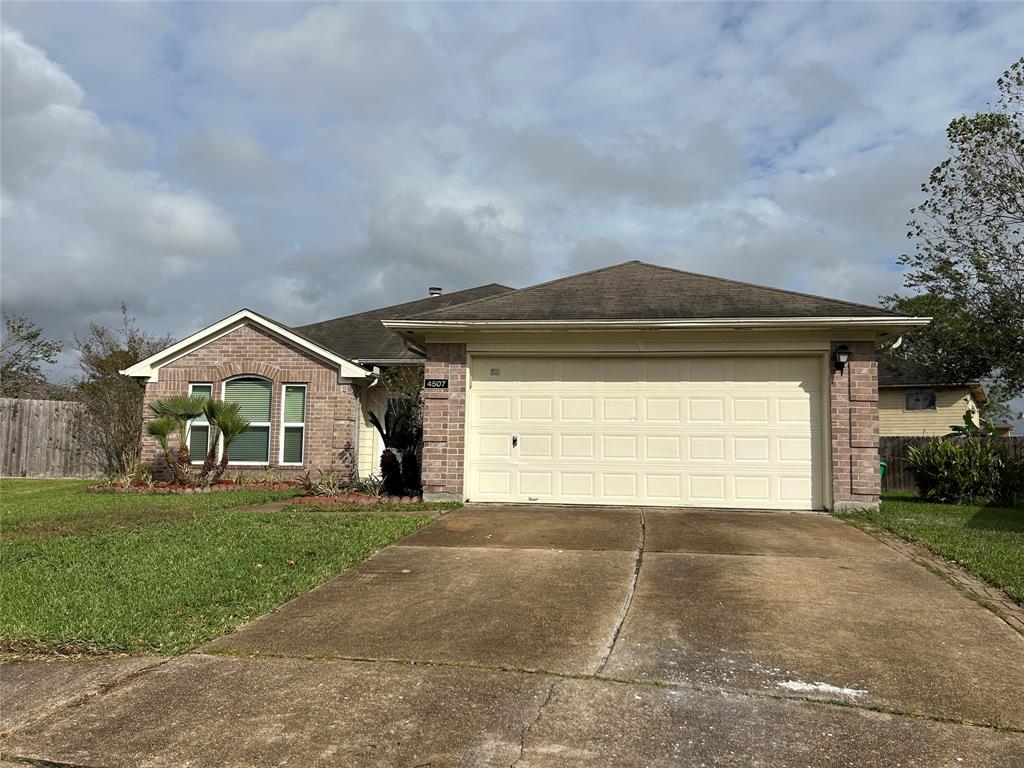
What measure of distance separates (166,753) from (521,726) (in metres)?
1.54

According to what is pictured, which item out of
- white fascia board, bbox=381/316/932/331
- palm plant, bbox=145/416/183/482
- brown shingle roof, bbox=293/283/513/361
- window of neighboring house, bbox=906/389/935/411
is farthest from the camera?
window of neighboring house, bbox=906/389/935/411

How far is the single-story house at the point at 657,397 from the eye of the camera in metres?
9.21

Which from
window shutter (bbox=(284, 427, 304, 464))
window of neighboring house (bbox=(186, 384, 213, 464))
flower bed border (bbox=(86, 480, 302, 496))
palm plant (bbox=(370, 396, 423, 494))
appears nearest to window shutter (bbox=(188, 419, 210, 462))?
window of neighboring house (bbox=(186, 384, 213, 464))

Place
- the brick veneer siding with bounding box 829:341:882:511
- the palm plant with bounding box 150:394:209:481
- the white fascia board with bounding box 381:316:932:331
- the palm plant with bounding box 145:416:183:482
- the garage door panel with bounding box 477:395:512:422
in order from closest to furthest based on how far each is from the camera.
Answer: the white fascia board with bounding box 381:316:932:331 → the brick veneer siding with bounding box 829:341:882:511 → the garage door panel with bounding box 477:395:512:422 → the palm plant with bounding box 145:416:183:482 → the palm plant with bounding box 150:394:209:481

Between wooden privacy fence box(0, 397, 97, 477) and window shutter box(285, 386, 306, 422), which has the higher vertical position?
window shutter box(285, 386, 306, 422)

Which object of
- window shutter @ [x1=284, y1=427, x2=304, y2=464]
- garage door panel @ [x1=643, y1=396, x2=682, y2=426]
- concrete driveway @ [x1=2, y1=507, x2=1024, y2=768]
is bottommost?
concrete driveway @ [x1=2, y1=507, x2=1024, y2=768]

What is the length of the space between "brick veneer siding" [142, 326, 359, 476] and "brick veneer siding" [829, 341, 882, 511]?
9.13m

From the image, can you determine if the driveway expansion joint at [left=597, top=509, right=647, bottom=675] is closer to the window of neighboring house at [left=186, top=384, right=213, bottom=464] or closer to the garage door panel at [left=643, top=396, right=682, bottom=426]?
the garage door panel at [left=643, top=396, right=682, bottom=426]

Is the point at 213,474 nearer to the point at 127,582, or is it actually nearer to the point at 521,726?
the point at 127,582

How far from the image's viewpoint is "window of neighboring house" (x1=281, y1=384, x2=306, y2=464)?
14069 mm

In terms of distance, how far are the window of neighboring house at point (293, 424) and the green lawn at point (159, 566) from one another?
11.9 ft

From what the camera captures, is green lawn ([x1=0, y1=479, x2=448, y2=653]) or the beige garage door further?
the beige garage door

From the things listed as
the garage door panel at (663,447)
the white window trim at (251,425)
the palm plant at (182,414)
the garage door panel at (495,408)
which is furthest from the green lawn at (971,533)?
the palm plant at (182,414)

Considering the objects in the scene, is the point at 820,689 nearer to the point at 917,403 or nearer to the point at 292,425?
the point at 292,425
